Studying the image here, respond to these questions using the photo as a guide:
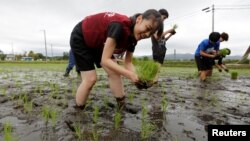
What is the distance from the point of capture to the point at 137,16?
10.2ft

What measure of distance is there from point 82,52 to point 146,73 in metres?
1.07

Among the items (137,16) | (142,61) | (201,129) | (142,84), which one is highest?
(137,16)

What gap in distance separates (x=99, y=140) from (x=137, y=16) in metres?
1.47

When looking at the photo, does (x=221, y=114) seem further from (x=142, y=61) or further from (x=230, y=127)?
(x=142, y=61)

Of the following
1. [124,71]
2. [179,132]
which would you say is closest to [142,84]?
[124,71]

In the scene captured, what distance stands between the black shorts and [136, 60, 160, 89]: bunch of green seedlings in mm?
806

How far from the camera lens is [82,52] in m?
3.70

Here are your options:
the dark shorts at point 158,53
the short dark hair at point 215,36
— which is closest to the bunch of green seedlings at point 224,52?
the short dark hair at point 215,36

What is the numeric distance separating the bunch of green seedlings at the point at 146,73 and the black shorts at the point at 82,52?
2.64 feet

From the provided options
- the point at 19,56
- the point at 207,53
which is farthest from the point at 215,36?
the point at 19,56

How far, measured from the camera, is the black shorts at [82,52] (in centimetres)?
368

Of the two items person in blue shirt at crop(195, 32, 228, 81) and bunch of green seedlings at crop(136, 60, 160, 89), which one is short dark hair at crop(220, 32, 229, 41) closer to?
person in blue shirt at crop(195, 32, 228, 81)

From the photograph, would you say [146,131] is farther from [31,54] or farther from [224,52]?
[31,54]

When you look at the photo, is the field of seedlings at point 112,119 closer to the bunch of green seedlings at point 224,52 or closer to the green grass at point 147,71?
the green grass at point 147,71
